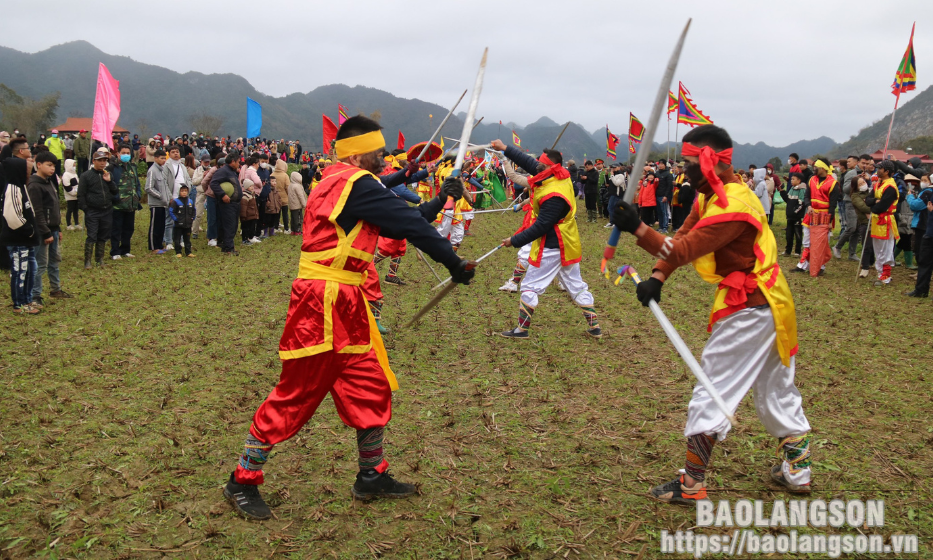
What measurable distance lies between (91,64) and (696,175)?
234202 mm

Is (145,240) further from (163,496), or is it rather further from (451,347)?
(163,496)

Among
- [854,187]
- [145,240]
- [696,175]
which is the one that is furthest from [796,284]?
[145,240]

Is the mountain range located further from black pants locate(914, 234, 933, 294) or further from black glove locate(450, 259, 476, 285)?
black glove locate(450, 259, 476, 285)

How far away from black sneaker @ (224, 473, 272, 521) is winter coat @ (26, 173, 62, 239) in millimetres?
6357

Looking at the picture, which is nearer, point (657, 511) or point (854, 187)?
point (657, 511)

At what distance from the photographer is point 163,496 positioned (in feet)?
12.6

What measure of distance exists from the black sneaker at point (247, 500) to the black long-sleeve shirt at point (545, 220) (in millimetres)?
4187

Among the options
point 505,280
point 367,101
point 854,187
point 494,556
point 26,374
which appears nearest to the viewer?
point 494,556

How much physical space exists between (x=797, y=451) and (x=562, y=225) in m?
4.11

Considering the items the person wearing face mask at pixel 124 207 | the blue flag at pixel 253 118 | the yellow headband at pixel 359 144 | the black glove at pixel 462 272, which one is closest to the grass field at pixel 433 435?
the black glove at pixel 462 272

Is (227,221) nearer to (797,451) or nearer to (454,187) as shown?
(454,187)

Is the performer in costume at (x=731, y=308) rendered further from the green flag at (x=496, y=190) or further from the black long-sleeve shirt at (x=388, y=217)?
the green flag at (x=496, y=190)

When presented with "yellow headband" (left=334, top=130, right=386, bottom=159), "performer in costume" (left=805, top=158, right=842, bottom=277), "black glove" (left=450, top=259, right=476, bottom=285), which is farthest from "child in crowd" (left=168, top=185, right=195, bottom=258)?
"performer in costume" (left=805, top=158, right=842, bottom=277)

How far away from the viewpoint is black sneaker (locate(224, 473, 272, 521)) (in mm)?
3598
